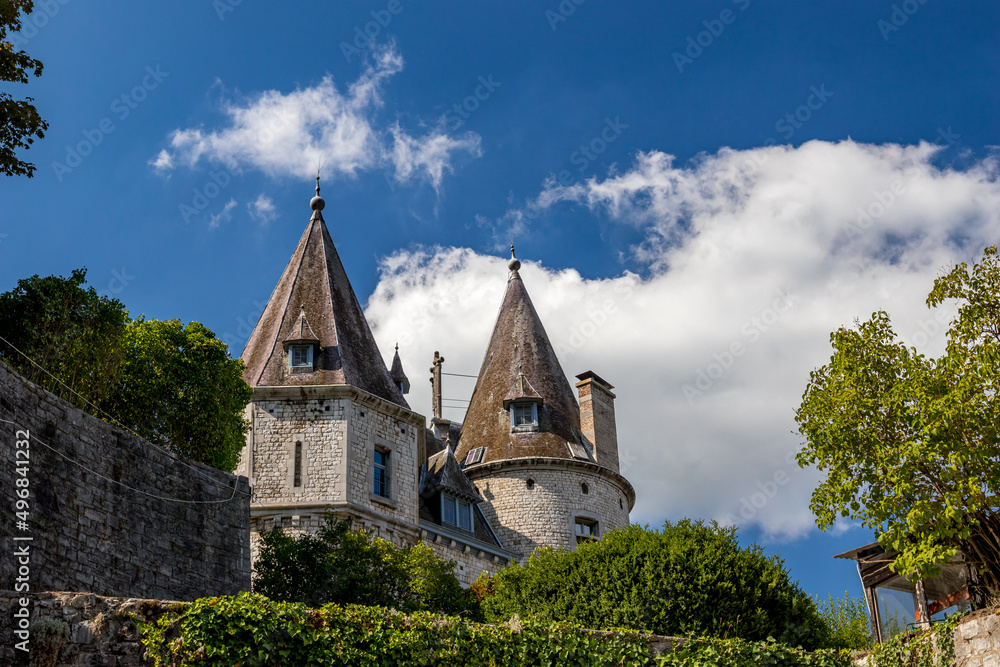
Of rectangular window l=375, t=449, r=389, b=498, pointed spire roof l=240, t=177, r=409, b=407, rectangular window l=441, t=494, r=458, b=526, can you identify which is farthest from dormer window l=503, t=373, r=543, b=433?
rectangular window l=375, t=449, r=389, b=498

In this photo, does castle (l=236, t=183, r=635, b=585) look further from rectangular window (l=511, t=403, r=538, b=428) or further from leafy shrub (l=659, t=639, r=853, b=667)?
leafy shrub (l=659, t=639, r=853, b=667)

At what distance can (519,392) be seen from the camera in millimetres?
30922

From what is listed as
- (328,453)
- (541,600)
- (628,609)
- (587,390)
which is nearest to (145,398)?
(328,453)

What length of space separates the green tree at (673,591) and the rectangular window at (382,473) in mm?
5891

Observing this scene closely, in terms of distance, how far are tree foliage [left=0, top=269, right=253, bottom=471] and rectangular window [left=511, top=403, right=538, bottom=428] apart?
1221cm

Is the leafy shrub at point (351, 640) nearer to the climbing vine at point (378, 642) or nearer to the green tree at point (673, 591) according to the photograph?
the climbing vine at point (378, 642)

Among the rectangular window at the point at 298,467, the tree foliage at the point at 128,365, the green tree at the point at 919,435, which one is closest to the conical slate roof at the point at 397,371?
the rectangular window at the point at 298,467

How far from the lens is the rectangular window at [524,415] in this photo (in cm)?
3044

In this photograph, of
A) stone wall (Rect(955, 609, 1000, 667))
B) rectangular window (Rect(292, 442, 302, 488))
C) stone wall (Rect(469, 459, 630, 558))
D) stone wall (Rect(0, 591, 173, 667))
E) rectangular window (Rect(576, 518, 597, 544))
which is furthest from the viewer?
rectangular window (Rect(576, 518, 597, 544))

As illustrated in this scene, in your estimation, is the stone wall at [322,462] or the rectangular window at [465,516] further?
the rectangular window at [465,516]

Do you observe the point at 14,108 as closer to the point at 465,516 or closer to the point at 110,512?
the point at 110,512

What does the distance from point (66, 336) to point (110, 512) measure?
10.4 feet

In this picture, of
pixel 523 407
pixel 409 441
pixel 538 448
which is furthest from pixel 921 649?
pixel 523 407

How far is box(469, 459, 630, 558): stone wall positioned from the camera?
28234 mm
